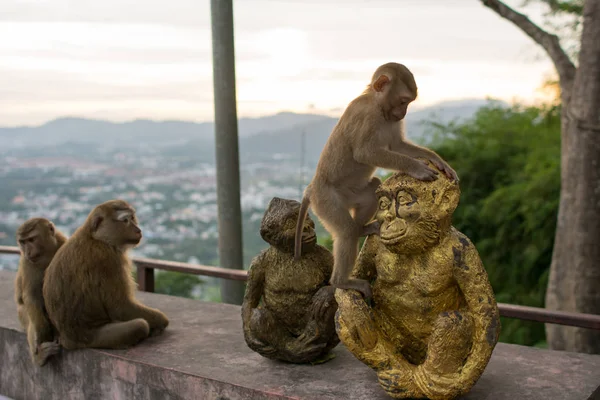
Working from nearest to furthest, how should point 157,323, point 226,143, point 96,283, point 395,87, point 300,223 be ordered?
1. point 395,87
2. point 300,223
3. point 96,283
4. point 157,323
5. point 226,143

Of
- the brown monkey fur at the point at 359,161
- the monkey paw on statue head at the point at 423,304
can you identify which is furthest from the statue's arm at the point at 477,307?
Result: the brown monkey fur at the point at 359,161

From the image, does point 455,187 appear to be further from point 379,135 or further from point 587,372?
point 587,372

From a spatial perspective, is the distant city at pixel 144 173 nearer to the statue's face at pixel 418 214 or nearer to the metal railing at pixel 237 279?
the metal railing at pixel 237 279

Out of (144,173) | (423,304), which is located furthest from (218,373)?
(144,173)

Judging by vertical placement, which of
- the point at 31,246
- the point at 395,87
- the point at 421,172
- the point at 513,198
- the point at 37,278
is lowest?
the point at 37,278

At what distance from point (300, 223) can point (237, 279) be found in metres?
1.68

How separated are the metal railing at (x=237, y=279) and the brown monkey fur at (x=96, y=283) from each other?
922mm

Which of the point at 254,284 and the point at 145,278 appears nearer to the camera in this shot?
the point at 254,284

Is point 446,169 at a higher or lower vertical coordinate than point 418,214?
higher

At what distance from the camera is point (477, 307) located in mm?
2801

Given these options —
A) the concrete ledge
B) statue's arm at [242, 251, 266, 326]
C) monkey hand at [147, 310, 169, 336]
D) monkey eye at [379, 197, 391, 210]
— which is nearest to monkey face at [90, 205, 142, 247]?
monkey hand at [147, 310, 169, 336]

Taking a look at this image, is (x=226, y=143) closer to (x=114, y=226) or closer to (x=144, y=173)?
(x=114, y=226)

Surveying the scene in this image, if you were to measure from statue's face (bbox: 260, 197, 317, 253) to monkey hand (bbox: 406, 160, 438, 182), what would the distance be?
28.0 inches

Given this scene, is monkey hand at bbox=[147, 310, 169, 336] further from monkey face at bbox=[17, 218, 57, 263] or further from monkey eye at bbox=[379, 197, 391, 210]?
monkey eye at bbox=[379, 197, 391, 210]
